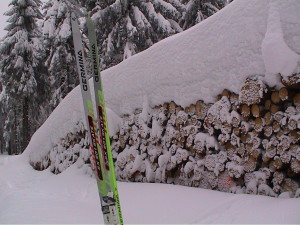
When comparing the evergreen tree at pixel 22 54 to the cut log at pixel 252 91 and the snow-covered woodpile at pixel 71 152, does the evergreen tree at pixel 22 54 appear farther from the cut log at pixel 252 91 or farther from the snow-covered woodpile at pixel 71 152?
the cut log at pixel 252 91

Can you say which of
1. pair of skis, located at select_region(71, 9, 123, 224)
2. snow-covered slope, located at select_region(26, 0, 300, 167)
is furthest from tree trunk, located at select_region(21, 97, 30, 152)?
pair of skis, located at select_region(71, 9, 123, 224)

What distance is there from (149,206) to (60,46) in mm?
14950

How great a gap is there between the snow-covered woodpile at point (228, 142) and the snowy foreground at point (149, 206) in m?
0.21

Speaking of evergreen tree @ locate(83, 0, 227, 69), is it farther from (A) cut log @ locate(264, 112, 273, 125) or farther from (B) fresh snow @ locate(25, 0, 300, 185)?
(A) cut log @ locate(264, 112, 273, 125)

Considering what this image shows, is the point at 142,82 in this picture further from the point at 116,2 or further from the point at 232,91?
the point at 116,2

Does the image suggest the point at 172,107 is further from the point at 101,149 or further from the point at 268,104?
the point at 101,149

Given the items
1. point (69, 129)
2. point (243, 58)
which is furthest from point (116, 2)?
point (243, 58)

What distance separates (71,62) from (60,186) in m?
12.5

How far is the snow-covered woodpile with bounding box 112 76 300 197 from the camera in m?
3.37

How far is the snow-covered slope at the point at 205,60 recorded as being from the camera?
361cm

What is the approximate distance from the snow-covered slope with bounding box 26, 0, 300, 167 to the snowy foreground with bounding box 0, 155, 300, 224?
4.27 ft

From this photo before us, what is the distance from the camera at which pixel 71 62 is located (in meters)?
17.6

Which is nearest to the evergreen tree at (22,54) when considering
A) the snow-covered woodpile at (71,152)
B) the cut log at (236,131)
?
the snow-covered woodpile at (71,152)

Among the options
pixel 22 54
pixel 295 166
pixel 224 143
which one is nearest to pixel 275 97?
pixel 295 166
